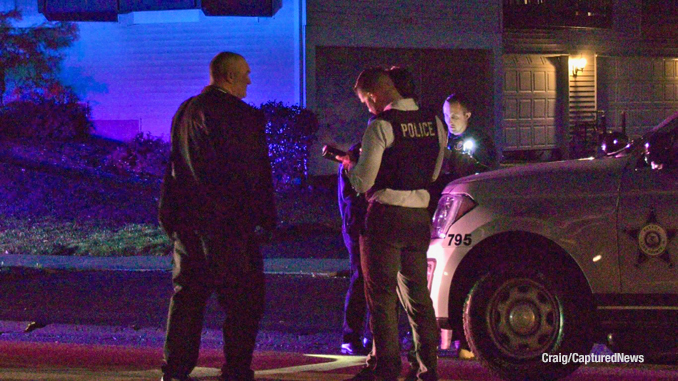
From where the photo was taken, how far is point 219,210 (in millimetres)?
5809

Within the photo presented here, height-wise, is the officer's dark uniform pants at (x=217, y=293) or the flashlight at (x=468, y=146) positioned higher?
the flashlight at (x=468, y=146)

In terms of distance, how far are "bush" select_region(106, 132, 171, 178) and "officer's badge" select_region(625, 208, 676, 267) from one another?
45.7 feet

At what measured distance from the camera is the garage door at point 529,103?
82.8 feet

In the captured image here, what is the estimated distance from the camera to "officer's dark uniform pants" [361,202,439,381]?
6090mm

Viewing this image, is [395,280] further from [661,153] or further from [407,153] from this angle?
[661,153]

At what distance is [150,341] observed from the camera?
871cm

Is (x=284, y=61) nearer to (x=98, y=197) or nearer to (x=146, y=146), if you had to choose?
(x=146, y=146)

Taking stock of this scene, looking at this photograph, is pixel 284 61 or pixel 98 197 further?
pixel 284 61

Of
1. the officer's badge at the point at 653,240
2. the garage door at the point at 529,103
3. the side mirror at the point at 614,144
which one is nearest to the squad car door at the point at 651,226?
the officer's badge at the point at 653,240

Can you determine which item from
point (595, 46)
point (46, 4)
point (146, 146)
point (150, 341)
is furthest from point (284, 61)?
point (150, 341)

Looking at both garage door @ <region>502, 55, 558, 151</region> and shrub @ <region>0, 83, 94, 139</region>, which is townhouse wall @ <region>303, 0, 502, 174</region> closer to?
garage door @ <region>502, 55, 558, 151</region>

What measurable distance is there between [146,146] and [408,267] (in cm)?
1426

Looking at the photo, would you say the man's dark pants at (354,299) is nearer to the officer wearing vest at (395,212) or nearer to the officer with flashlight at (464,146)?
the officer with flashlight at (464,146)

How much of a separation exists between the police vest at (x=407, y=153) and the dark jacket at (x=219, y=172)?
69cm
